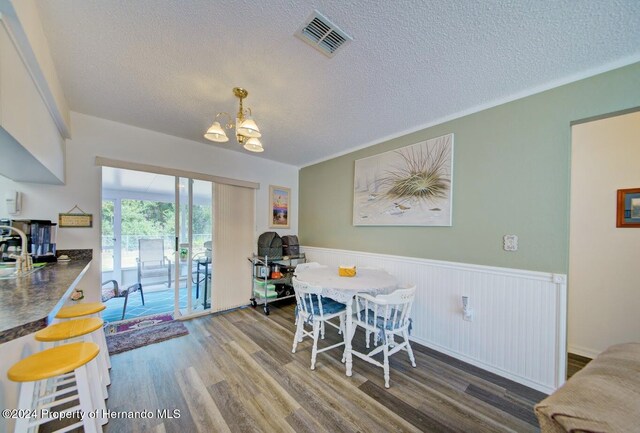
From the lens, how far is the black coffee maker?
209cm

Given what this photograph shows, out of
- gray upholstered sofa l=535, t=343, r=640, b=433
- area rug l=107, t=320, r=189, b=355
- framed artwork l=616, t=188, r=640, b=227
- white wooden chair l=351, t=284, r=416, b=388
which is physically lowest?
area rug l=107, t=320, r=189, b=355

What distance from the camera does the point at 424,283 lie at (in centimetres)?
257

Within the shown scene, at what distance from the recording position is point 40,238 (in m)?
2.17

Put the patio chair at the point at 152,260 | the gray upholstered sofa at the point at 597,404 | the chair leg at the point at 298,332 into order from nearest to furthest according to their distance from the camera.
A: the gray upholstered sofa at the point at 597,404
the chair leg at the point at 298,332
the patio chair at the point at 152,260

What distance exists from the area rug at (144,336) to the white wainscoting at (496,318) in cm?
289

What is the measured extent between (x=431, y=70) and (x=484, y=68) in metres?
0.39

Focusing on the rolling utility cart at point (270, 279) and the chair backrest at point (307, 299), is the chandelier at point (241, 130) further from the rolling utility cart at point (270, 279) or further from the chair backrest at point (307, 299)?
the rolling utility cart at point (270, 279)

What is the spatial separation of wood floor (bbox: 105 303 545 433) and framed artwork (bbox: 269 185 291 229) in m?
2.14

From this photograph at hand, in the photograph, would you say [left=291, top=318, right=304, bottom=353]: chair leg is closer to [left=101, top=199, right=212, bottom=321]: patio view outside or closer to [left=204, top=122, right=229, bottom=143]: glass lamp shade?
[left=204, top=122, right=229, bottom=143]: glass lamp shade

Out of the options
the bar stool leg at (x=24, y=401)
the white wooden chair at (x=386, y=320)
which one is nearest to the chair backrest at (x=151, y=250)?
the bar stool leg at (x=24, y=401)

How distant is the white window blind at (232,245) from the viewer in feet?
11.6

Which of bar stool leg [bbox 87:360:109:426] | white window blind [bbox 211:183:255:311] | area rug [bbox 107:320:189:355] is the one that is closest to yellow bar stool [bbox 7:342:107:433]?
bar stool leg [bbox 87:360:109:426]

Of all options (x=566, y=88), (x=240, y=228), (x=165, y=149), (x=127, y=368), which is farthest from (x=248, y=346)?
(x=566, y=88)

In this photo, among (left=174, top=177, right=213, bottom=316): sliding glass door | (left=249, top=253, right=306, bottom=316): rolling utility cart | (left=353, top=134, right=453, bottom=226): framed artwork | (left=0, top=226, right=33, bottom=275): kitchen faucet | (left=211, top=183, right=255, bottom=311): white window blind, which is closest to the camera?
(left=0, top=226, right=33, bottom=275): kitchen faucet
